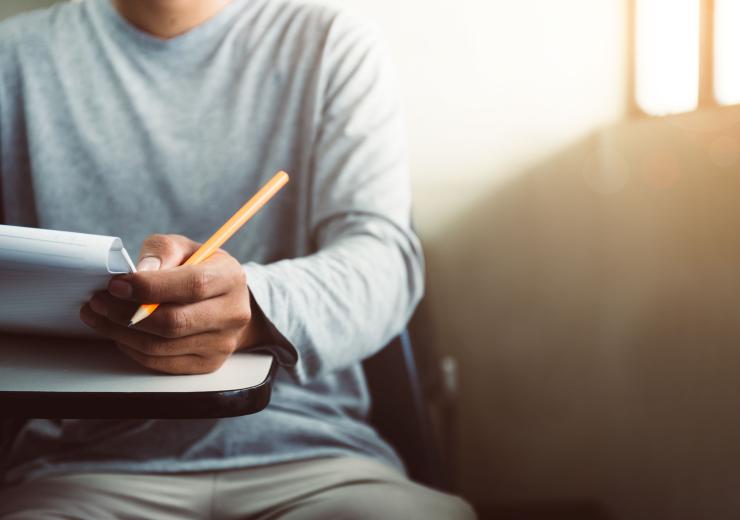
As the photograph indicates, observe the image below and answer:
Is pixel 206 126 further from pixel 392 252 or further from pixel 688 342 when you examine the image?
pixel 688 342

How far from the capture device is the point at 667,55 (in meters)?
1.20

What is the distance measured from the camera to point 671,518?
1051 millimetres

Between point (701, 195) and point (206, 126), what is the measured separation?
734 millimetres

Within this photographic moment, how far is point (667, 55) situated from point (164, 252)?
1.08 m

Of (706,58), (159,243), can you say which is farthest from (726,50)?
(159,243)

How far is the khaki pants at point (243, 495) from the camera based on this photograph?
64 cm

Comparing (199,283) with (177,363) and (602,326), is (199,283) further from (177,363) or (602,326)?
(602,326)

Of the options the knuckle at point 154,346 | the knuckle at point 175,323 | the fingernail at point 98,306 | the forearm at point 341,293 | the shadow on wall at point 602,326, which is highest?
the fingernail at point 98,306

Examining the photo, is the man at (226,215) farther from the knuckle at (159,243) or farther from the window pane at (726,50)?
the window pane at (726,50)

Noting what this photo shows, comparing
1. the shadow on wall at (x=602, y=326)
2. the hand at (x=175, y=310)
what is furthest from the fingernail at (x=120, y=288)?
the shadow on wall at (x=602, y=326)

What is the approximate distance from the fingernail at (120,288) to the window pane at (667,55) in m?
0.95

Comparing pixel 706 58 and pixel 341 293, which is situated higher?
pixel 706 58

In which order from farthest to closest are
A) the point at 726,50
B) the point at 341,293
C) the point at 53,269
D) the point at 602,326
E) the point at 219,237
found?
the point at 602,326 → the point at 726,50 → the point at 341,293 → the point at 219,237 → the point at 53,269

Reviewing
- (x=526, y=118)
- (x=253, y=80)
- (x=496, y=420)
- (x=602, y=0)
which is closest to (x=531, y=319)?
(x=496, y=420)
